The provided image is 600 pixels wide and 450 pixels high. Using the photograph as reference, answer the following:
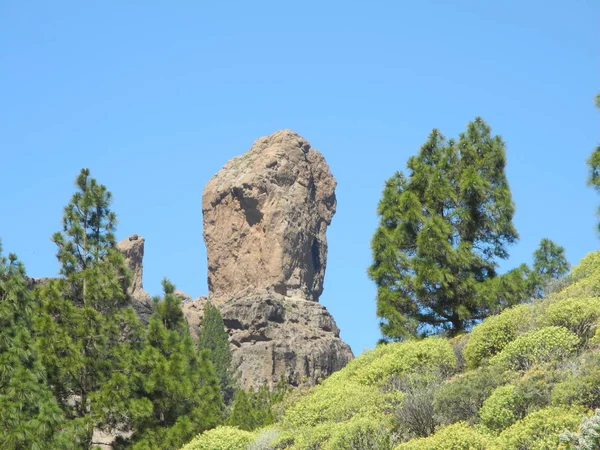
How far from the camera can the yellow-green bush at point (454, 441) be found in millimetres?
18078

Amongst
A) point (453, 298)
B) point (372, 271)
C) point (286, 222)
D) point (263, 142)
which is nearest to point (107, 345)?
point (372, 271)

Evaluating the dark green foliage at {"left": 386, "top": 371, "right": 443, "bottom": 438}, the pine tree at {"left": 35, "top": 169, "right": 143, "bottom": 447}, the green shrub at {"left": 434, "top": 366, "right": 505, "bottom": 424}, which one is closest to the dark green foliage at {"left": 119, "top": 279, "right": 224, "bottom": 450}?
the pine tree at {"left": 35, "top": 169, "right": 143, "bottom": 447}

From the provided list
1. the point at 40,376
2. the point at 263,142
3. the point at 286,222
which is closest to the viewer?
the point at 40,376

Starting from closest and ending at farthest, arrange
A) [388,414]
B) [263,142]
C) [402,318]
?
[388,414] < [402,318] < [263,142]

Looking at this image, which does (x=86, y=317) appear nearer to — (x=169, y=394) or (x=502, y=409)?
(x=169, y=394)

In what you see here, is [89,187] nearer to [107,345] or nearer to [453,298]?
[107,345]

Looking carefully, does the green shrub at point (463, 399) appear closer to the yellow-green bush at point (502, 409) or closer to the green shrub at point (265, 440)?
the yellow-green bush at point (502, 409)

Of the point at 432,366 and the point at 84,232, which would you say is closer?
the point at 432,366

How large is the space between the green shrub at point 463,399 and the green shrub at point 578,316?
2.93 m

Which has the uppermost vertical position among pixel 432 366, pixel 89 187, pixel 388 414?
pixel 89 187

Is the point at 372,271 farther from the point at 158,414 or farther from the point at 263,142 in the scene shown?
the point at 263,142

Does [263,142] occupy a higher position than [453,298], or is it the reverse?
[263,142]

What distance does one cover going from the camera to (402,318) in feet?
97.3

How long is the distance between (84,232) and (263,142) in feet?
310
